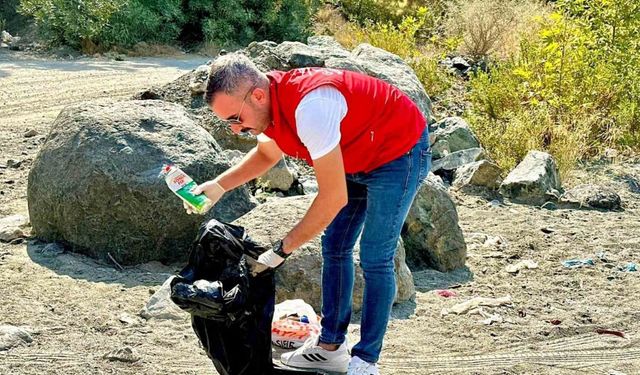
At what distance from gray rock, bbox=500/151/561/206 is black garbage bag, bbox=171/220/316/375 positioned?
15.0 ft

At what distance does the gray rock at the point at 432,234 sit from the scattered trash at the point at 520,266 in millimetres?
341

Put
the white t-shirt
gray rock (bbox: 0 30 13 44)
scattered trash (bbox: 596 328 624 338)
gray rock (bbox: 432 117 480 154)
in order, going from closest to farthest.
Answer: the white t-shirt, scattered trash (bbox: 596 328 624 338), gray rock (bbox: 432 117 480 154), gray rock (bbox: 0 30 13 44)

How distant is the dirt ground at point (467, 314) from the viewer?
4887mm

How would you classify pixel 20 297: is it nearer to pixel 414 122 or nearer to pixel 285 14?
pixel 414 122

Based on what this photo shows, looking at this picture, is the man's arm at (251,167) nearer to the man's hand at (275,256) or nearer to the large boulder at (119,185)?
the man's hand at (275,256)

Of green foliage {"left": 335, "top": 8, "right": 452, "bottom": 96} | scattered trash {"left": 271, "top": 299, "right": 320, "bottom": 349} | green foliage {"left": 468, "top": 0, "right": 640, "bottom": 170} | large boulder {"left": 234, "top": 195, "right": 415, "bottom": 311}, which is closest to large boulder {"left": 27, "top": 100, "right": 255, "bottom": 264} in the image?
large boulder {"left": 234, "top": 195, "right": 415, "bottom": 311}

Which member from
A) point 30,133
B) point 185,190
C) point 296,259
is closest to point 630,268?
point 296,259

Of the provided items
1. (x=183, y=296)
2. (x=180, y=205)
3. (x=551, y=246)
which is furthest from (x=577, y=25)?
(x=183, y=296)

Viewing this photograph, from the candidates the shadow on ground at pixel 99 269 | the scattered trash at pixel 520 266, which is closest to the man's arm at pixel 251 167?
the shadow on ground at pixel 99 269

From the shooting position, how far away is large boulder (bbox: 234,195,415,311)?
5.41 meters

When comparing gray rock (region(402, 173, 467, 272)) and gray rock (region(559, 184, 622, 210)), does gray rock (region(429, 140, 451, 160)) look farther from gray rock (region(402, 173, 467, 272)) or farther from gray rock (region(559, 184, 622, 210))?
gray rock (region(402, 173, 467, 272))

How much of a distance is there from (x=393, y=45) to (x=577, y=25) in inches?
112

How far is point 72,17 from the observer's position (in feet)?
51.2

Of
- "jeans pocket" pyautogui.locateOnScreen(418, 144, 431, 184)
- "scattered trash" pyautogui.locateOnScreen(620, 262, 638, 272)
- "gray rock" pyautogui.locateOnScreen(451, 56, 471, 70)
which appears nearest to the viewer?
"jeans pocket" pyautogui.locateOnScreen(418, 144, 431, 184)
